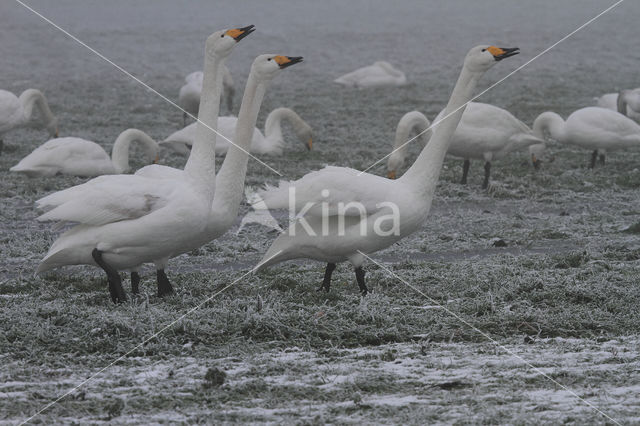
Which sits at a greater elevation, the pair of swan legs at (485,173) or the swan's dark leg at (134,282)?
the pair of swan legs at (485,173)

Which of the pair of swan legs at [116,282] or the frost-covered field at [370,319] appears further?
the pair of swan legs at [116,282]

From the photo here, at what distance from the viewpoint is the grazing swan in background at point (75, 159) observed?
10734 millimetres

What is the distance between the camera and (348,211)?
6.12m

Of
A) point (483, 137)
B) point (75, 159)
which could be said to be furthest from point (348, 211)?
point (75, 159)

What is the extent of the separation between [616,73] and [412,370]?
2050cm

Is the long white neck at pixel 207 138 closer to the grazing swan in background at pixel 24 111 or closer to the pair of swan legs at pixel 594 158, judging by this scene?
the grazing swan in background at pixel 24 111

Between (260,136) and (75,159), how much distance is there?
9.79 feet

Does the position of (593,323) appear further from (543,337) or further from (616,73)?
(616,73)

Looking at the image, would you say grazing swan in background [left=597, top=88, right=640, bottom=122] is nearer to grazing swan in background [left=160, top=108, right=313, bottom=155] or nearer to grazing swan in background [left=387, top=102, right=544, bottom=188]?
grazing swan in background [left=387, top=102, right=544, bottom=188]

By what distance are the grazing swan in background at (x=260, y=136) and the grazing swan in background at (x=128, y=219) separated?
604 centimetres

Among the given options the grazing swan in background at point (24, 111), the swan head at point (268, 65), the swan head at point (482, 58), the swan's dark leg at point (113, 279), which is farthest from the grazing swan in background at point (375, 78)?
the swan's dark leg at point (113, 279)

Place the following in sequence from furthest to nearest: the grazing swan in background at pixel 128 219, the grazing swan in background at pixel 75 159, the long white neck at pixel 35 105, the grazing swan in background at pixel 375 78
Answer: the grazing swan in background at pixel 375 78 → the long white neck at pixel 35 105 → the grazing swan in background at pixel 75 159 → the grazing swan in background at pixel 128 219

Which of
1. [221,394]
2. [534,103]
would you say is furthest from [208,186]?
[534,103]

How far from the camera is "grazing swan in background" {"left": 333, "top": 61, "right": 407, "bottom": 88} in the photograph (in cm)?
2130
